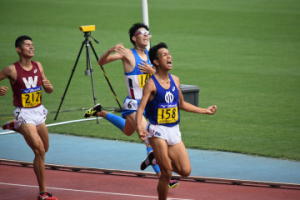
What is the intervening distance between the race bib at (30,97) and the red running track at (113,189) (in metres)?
1.45

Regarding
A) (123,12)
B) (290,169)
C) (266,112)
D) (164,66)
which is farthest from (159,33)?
(164,66)

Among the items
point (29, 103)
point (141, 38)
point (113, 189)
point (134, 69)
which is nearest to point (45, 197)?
point (113, 189)

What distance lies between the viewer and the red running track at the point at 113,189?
878 centimetres

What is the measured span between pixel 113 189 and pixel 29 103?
1.92 m

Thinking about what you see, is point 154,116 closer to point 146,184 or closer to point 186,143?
point 146,184

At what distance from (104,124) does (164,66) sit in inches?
253

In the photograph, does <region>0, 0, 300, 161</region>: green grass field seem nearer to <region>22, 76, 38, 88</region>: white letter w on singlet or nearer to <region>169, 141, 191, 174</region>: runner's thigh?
<region>169, 141, 191, 174</region>: runner's thigh

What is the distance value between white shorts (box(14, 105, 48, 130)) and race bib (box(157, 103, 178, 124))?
81.4 inches

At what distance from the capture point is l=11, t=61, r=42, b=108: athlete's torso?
8.77 metres

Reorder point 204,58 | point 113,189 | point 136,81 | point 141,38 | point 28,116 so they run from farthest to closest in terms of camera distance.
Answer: point 204,58
point 141,38
point 136,81
point 113,189
point 28,116

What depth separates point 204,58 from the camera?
23.5 metres

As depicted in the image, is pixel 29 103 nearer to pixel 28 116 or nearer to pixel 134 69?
pixel 28 116

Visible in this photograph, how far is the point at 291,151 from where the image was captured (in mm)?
11195

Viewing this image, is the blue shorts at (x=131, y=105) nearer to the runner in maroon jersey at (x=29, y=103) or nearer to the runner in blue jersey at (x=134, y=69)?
the runner in blue jersey at (x=134, y=69)
